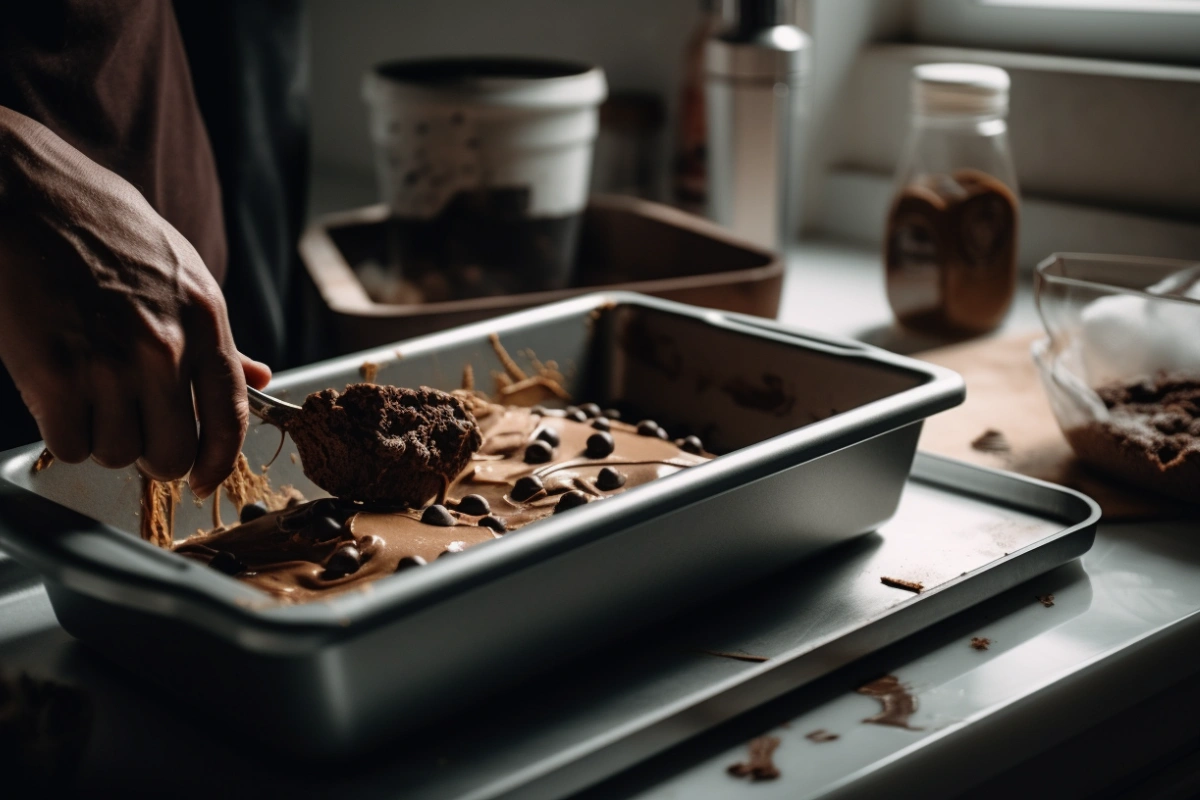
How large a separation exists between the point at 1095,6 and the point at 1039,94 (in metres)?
0.15

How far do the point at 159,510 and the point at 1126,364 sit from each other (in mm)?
788

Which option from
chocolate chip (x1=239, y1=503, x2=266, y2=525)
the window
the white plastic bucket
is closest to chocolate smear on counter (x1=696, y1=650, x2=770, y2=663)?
chocolate chip (x1=239, y1=503, x2=266, y2=525)

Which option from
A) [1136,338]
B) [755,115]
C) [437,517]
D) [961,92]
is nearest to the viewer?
[437,517]

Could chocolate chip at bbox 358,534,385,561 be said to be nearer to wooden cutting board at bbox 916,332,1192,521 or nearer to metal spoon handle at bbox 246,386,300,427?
metal spoon handle at bbox 246,386,300,427

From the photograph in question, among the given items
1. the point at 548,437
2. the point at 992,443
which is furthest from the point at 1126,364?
the point at 548,437

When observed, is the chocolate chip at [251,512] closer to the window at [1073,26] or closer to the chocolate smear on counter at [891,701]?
the chocolate smear on counter at [891,701]

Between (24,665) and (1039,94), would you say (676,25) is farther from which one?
(24,665)

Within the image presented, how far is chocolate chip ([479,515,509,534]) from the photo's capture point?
0.75m

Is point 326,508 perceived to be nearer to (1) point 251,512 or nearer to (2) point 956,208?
(1) point 251,512

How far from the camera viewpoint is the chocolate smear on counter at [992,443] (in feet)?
3.36

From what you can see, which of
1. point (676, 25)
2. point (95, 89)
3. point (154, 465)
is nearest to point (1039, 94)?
point (676, 25)

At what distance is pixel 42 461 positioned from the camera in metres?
0.71

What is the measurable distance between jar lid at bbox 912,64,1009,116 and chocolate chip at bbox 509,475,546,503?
2.39 feet

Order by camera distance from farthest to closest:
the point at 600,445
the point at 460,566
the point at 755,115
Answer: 1. the point at 755,115
2. the point at 600,445
3. the point at 460,566
